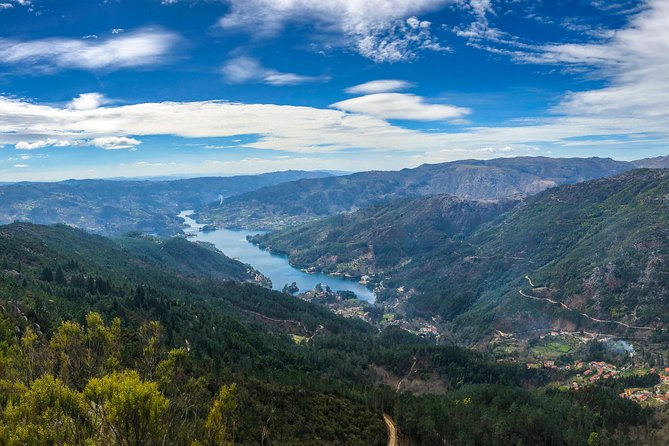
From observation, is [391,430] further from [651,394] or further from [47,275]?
[47,275]

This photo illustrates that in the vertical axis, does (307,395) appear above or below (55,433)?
below

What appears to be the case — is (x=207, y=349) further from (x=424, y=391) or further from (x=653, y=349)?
(x=653, y=349)

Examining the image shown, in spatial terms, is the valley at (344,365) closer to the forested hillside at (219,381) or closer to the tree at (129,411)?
the forested hillside at (219,381)

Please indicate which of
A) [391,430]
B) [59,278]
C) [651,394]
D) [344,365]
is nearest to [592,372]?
[651,394]

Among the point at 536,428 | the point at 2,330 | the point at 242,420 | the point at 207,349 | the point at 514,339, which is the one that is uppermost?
the point at 2,330

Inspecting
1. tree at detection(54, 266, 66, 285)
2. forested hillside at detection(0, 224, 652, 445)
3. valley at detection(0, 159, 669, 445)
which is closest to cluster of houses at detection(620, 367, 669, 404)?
valley at detection(0, 159, 669, 445)

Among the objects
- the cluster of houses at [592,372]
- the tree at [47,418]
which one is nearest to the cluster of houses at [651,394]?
the cluster of houses at [592,372]

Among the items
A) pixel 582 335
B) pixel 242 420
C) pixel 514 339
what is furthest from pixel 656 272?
pixel 242 420

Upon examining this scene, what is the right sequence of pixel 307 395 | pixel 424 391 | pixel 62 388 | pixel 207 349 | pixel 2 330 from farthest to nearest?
pixel 424 391
pixel 207 349
pixel 307 395
pixel 2 330
pixel 62 388

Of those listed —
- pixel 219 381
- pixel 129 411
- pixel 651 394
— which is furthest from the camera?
pixel 651 394
